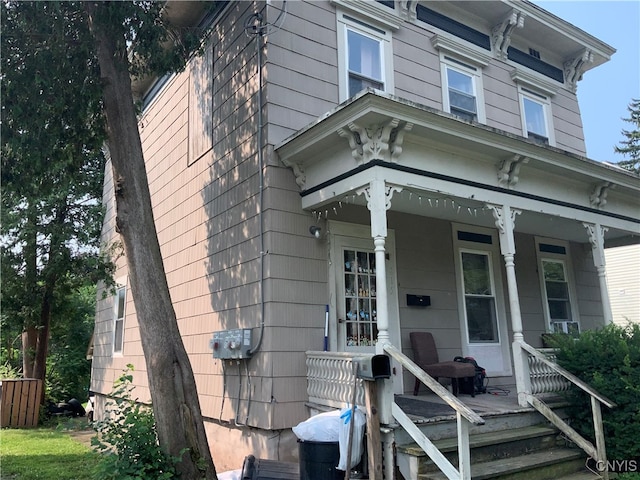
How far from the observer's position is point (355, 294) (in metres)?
6.66

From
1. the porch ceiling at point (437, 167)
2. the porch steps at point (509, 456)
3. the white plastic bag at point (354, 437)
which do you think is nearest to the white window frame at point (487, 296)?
the porch ceiling at point (437, 167)

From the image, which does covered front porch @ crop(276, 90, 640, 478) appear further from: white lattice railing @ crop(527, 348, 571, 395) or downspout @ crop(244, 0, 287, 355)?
downspout @ crop(244, 0, 287, 355)

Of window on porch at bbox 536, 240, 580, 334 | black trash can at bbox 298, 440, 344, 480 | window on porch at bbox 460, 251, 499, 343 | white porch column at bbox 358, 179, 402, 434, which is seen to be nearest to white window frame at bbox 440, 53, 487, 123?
window on porch at bbox 460, 251, 499, 343

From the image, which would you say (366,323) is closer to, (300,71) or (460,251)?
(460,251)

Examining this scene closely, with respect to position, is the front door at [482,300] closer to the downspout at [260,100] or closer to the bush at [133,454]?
the downspout at [260,100]

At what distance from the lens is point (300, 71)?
22.5ft

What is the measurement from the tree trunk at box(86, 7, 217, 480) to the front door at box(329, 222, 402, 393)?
1.95m

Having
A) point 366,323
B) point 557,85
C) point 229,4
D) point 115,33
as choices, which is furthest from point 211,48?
point 557,85

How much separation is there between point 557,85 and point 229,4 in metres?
6.96

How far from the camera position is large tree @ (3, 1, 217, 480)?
5086 millimetres

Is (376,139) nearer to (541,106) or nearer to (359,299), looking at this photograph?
(359,299)

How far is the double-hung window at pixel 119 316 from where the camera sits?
36.4 feet

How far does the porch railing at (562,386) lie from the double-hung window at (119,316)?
8381 millimetres

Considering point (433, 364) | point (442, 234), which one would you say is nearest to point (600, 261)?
point (442, 234)
